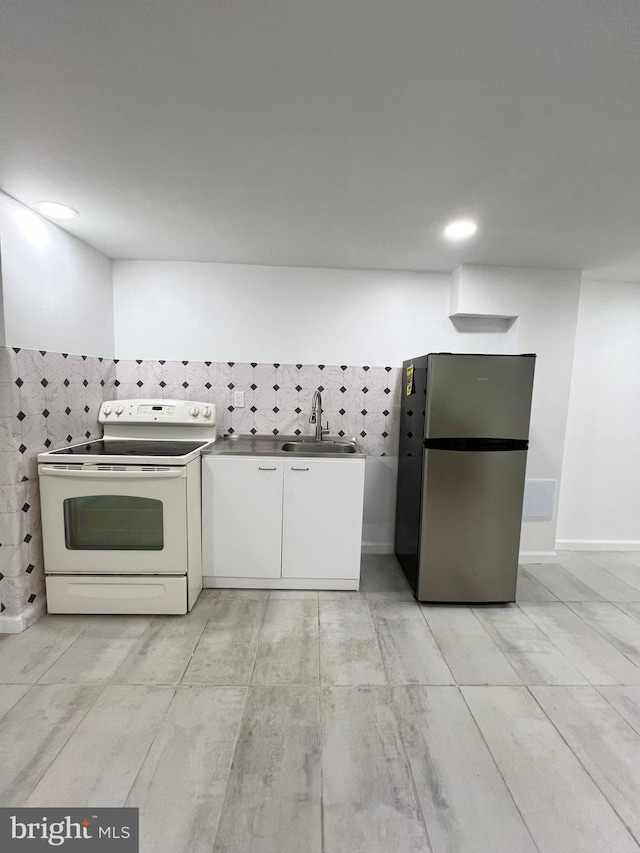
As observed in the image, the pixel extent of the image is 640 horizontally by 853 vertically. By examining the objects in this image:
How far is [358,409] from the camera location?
9.92 ft

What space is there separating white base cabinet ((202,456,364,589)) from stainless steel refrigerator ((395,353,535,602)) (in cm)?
42

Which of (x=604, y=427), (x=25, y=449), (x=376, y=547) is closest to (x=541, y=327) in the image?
(x=604, y=427)

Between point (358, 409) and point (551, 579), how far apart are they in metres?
1.82

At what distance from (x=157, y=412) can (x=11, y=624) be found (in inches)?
54.5

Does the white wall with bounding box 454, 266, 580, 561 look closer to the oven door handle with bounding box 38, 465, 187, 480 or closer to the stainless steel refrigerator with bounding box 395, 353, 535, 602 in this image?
the stainless steel refrigerator with bounding box 395, 353, 535, 602

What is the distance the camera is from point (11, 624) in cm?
201

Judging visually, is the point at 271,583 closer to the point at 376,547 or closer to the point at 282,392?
the point at 376,547

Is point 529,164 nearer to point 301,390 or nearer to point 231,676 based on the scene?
point 301,390

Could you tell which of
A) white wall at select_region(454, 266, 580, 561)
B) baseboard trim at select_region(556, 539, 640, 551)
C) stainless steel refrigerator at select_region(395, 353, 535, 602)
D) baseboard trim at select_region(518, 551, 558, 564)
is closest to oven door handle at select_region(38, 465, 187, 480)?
stainless steel refrigerator at select_region(395, 353, 535, 602)

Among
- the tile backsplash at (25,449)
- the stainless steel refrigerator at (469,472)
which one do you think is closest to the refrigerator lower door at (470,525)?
the stainless steel refrigerator at (469,472)

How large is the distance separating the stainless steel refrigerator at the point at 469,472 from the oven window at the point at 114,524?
5.08ft

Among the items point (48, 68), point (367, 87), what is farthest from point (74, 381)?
point (367, 87)

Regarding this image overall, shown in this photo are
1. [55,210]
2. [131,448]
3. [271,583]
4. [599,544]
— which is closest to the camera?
[55,210]

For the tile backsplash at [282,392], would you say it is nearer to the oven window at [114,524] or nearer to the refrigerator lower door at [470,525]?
the refrigerator lower door at [470,525]
